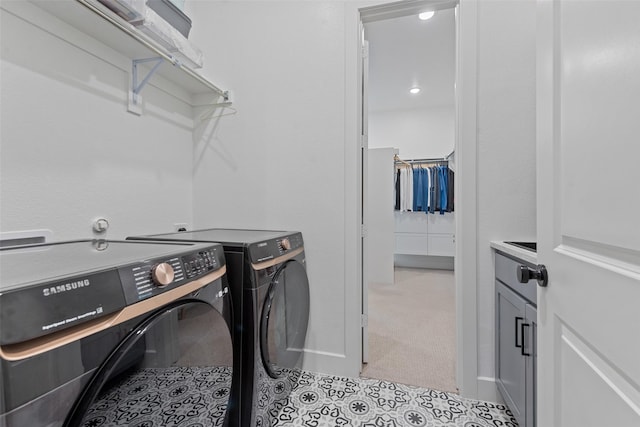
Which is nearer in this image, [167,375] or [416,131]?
[167,375]

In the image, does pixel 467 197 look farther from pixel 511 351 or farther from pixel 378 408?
pixel 378 408

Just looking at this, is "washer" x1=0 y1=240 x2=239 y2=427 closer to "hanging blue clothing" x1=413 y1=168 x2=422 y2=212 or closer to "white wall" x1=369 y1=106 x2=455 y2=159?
"hanging blue clothing" x1=413 y1=168 x2=422 y2=212

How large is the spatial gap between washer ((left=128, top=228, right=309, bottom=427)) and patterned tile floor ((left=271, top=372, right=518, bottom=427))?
0.12m

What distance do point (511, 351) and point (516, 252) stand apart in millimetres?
469

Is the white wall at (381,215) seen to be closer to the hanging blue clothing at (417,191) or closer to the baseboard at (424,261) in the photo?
the hanging blue clothing at (417,191)

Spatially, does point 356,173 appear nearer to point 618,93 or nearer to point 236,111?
point 236,111

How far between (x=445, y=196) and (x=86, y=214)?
14.4 feet

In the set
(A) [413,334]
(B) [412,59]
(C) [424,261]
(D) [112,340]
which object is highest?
(B) [412,59]

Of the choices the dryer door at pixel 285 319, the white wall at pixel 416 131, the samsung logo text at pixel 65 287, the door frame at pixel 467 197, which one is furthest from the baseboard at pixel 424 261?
the samsung logo text at pixel 65 287

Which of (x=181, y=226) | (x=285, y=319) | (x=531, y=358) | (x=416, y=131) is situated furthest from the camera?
(x=416, y=131)

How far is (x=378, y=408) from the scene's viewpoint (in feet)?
4.83

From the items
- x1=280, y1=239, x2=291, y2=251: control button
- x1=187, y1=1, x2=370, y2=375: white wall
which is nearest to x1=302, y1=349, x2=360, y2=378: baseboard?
x1=187, y1=1, x2=370, y2=375: white wall

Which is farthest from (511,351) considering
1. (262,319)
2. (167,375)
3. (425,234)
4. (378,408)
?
(425,234)

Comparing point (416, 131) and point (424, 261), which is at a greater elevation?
point (416, 131)
